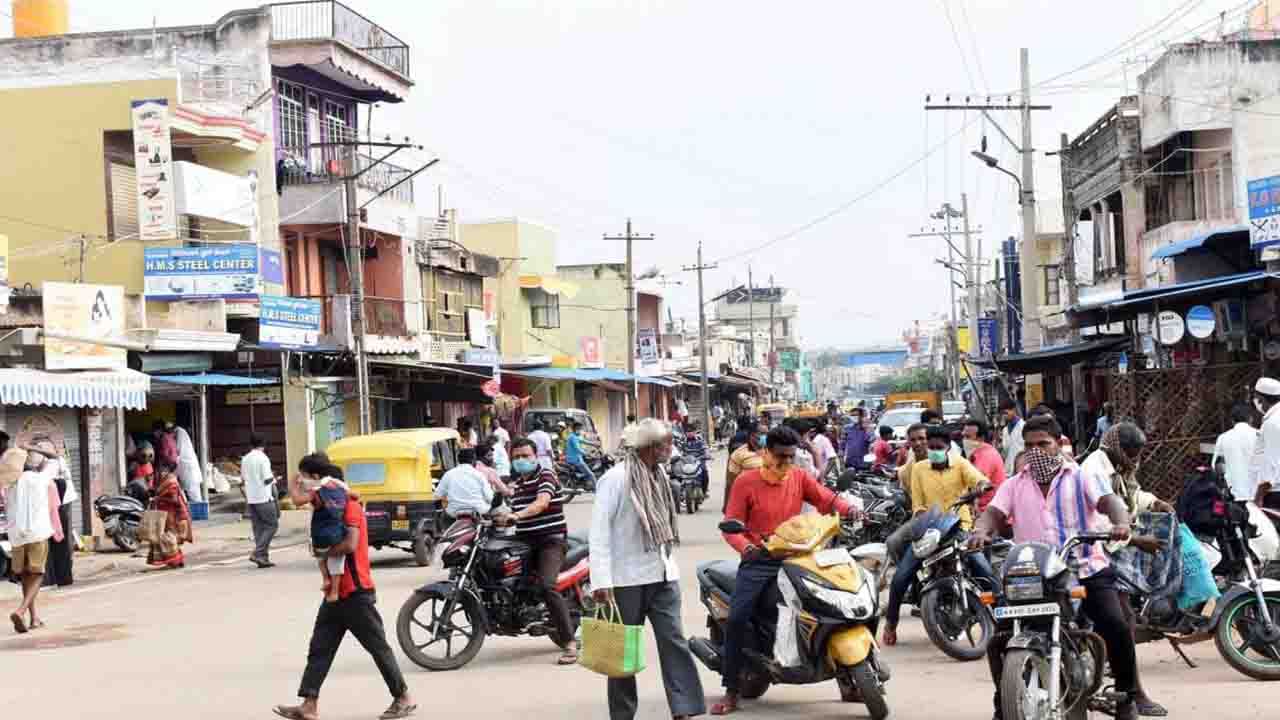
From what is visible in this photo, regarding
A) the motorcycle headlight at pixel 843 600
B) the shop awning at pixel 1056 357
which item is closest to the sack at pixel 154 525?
the shop awning at pixel 1056 357

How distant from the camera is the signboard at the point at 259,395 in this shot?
3503 cm

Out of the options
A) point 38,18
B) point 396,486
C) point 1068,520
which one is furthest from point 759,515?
point 38,18

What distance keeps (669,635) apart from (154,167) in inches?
909

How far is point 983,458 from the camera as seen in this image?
45.7 ft

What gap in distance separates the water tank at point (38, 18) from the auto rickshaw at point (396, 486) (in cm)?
2017

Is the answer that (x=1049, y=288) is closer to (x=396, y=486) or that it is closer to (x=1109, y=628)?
(x=396, y=486)

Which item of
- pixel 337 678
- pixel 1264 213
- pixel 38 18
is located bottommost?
pixel 337 678

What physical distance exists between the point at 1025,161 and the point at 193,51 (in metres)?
18.8

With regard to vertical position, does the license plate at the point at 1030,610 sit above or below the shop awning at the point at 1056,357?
below

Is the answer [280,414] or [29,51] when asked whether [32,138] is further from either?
[280,414]

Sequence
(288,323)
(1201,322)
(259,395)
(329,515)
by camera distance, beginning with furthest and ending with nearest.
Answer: (259,395), (288,323), (1201,322), (329,515)

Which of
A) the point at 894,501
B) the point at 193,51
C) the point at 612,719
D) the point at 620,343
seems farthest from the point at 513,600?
the point at 620,343

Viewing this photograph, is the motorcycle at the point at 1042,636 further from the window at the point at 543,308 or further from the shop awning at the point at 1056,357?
the window at the point at 543,308

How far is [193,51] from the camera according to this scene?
115ft
